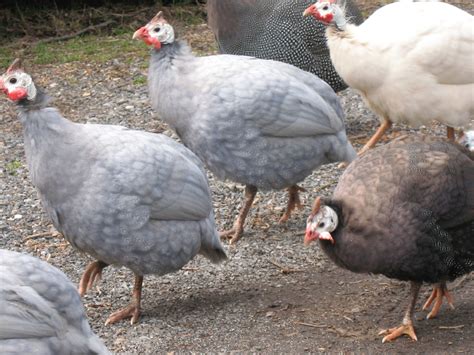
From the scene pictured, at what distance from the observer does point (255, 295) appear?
16.1 ft

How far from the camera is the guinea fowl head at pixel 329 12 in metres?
5.95

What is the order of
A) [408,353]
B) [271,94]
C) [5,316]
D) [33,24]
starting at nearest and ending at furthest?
[5,316] < [408,353] < [271,94] < [33,24]

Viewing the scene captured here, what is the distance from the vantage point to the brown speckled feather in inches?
165

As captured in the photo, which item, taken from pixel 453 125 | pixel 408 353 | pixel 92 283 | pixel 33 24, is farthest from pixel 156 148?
pixel 33 24

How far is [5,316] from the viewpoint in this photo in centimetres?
344

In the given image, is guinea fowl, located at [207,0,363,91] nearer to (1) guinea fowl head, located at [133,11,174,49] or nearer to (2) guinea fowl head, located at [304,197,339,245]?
(1) guinea fowl head, located at [133,11,174,49]

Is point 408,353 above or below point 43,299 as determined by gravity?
below

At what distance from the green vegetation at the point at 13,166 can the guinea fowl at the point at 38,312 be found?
2.85 m

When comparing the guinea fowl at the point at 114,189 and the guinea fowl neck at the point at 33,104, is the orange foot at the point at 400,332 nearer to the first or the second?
the guinea fowl at the point at 114,189

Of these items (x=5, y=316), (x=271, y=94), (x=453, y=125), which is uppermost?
(x=5, y=316)

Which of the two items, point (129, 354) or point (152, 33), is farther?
point (152, 33)

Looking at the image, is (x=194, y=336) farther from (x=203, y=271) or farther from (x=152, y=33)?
(x=152, y=33)

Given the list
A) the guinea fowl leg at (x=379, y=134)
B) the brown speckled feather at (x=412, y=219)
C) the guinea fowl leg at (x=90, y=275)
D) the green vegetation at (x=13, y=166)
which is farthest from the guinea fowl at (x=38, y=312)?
the guinea fowl leg at (x=379, y=134)

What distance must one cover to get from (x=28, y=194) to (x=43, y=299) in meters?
2.66
